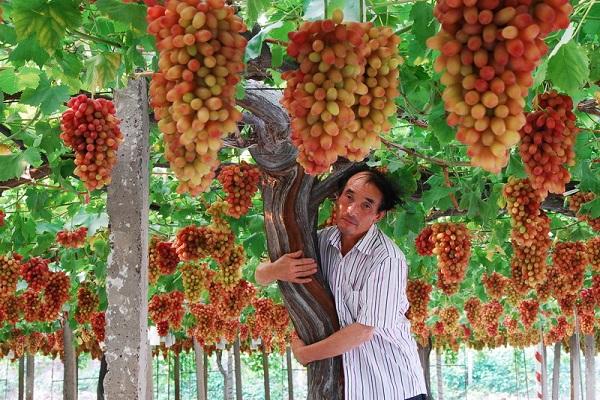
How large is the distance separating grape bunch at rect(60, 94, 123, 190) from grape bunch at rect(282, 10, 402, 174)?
1304mm

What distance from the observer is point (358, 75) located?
1283mm

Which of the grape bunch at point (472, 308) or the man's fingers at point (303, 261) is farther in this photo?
the grape bunch at point (472, 308)

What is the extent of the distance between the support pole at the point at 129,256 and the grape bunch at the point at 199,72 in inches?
76.1

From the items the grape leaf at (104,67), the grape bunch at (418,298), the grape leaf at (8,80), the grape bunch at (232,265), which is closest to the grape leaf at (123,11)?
the grape leaf at (104,67)

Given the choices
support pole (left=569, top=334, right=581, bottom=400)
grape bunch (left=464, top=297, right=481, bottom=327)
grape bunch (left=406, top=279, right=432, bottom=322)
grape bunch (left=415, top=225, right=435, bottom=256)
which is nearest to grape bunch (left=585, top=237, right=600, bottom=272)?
grape bunch (left=415, top=225, right=435, bottom=256)

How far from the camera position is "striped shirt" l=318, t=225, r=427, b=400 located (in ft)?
12.1

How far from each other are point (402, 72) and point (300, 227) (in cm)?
122

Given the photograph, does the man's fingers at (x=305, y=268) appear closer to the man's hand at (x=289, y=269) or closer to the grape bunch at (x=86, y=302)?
the man's hand at (x=289, y=269)

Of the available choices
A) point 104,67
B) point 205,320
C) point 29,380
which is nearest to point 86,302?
point 205,320

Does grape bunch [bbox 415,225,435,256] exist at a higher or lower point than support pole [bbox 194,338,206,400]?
higher

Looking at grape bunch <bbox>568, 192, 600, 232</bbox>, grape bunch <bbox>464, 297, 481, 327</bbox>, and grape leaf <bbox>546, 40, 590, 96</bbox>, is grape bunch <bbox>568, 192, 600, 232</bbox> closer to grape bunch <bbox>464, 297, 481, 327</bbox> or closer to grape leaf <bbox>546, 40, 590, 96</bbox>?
grape leaf <bbox>546, 40, 590, 96</bbox>

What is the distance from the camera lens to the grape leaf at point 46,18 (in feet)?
6.42

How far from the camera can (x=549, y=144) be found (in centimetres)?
194

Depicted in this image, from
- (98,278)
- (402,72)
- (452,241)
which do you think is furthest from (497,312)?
(402,72)
